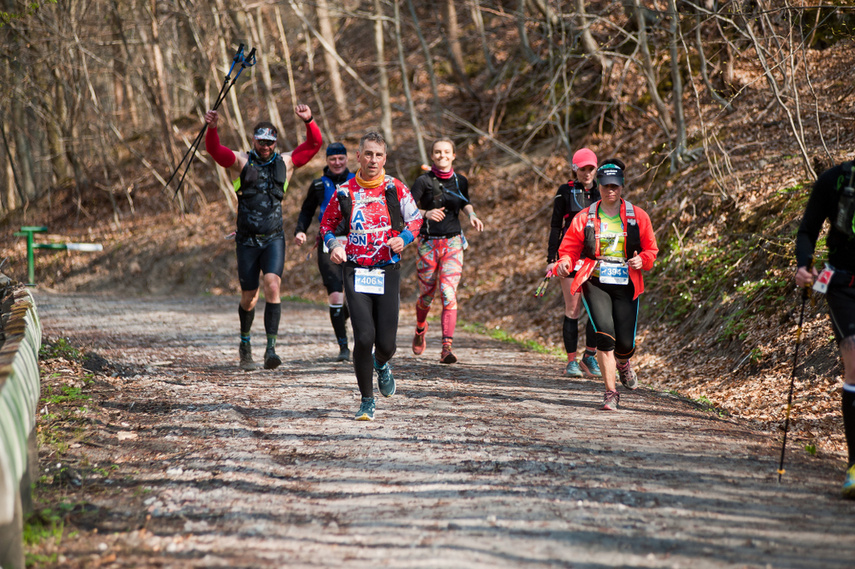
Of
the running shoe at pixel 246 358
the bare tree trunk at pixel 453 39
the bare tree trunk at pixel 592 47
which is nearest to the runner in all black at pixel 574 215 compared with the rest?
the running shoe at pixel 246 358

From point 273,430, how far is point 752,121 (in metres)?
10.4

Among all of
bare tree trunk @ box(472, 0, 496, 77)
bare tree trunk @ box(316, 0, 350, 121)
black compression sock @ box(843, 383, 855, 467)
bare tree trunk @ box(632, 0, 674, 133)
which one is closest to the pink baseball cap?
black compression sock @ box(843, 383, 855, 467)

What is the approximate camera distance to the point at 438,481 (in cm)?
483

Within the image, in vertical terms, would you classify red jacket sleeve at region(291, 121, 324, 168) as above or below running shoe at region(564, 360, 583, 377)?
above

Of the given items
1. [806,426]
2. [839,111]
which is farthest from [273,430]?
[839,111]

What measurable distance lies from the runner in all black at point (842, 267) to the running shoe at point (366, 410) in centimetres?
349

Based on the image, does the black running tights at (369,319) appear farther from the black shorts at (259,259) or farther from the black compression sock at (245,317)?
the black compression sock at (245,317)

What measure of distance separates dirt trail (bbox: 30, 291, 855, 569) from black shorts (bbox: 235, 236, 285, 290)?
114cm

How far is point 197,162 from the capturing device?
3169 cm

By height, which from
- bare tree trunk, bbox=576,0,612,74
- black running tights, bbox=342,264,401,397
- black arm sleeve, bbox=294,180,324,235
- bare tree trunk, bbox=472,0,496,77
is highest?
bare tree trunk, bbox=472,0,496,77

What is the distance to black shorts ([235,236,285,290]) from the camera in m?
8.20

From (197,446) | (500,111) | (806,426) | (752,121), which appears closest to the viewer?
(197,446)

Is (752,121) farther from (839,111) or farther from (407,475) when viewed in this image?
(407,475)

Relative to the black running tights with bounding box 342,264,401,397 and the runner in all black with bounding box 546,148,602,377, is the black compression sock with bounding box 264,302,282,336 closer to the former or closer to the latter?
the black running tights with bounding box 342,264,401,397
